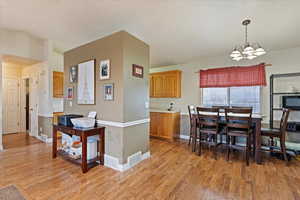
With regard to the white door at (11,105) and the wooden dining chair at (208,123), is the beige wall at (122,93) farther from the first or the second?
the white door at (11,105)

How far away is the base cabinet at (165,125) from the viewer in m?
4.37

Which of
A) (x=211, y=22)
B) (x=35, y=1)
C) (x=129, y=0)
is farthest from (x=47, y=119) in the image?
(x=211, y=22)

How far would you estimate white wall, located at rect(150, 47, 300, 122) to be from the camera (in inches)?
137

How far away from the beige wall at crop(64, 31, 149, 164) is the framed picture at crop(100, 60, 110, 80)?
0.24 ft

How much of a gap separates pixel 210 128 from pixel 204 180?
1.38 metres

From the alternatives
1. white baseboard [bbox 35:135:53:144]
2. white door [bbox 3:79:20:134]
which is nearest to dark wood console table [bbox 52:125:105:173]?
white baseboard [bbox 35:135:53:144]

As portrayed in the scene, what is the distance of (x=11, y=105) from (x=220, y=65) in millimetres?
6843

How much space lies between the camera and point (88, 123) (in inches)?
103

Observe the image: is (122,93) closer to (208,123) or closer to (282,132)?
(208,123)

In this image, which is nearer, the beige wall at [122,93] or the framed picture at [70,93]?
the beige wall at [122,93]

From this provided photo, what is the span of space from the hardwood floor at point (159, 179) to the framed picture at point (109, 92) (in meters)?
1.21

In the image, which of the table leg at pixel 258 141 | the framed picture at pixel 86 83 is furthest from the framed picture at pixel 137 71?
the table leg at pixel 258 141

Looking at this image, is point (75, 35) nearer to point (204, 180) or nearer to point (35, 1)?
point (35, 1)

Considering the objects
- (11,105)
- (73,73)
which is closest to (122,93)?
(73,73)
